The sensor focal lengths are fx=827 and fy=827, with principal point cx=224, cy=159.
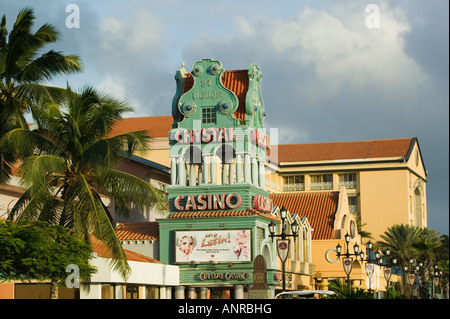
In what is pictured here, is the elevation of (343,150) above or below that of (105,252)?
above

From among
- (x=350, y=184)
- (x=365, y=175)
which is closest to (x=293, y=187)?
(x=350, y=184)

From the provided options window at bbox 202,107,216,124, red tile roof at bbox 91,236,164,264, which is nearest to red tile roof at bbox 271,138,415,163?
window at bbox 202,107,216,124

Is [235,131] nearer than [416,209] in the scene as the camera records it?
Yes

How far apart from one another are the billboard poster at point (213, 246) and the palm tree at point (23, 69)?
14.4 meters

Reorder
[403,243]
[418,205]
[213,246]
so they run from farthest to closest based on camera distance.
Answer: [418,205] → [403,243] → [213,246]

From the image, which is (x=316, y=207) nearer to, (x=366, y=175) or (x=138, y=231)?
(x=138, y=231)

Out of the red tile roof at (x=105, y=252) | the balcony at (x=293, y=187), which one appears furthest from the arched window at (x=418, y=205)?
the red tile roof at (x=105, y=252)

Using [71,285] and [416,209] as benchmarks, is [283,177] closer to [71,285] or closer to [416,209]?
[416,209]

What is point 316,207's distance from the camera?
62.2m

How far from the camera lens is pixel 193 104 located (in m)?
48.2

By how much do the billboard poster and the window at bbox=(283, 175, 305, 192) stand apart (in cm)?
5962

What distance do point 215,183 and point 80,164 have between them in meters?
14.3
